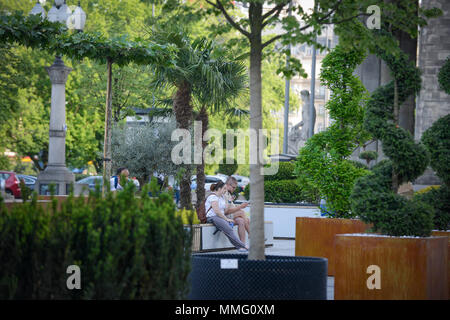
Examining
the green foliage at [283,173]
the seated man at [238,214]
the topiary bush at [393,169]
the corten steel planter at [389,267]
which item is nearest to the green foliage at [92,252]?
the corten steel planter at [389,267]

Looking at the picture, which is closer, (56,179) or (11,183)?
(56,179)

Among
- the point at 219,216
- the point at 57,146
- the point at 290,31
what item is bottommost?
the point at 219,216

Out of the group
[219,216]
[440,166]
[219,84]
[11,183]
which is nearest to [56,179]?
[219,84]

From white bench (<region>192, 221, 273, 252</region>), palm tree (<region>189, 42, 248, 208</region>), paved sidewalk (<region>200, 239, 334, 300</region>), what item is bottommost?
paved sidewalk (<region>200, 239, 334, 300</region>)

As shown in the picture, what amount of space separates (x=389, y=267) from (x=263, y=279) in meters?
1.97

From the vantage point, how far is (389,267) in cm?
816

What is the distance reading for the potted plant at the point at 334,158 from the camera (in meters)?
12.5

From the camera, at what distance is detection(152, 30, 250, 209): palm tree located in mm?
22547

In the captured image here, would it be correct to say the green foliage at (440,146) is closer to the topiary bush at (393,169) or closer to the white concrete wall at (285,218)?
the topiary bush at (393,169)

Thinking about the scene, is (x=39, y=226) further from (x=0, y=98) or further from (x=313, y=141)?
(x=0, y=98)

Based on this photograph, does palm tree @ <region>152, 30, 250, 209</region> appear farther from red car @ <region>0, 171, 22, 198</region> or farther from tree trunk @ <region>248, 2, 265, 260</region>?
red car @ <region>0, 171, 22, 198</region>

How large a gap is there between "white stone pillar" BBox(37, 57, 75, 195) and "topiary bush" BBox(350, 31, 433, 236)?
13.8 meters

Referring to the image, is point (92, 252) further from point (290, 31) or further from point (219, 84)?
point (219, 84)

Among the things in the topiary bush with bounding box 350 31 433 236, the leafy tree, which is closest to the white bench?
the topiary bush with bounding box 350 31 433 236
